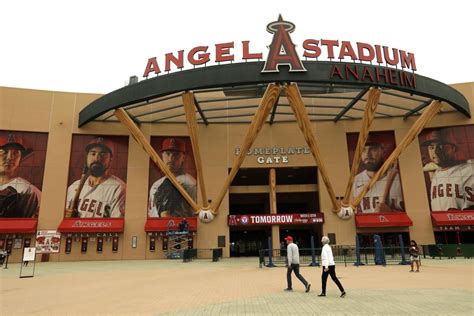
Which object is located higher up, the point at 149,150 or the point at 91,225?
the point at 149,150

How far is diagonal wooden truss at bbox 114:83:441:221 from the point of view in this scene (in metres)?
27.4

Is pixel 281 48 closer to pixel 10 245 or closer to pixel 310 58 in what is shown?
pixel 310 58

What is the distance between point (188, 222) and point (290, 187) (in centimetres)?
1137

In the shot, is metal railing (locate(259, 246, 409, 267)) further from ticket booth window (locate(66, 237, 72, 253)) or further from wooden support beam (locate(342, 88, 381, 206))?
ticket booth window (locate(66, 237, 72, 253))

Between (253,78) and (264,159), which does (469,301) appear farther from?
(264,159)

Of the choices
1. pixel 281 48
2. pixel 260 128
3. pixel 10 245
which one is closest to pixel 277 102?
pixel 260 128

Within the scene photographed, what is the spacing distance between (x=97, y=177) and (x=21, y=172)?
6.92 metres

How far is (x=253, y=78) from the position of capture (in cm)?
2614

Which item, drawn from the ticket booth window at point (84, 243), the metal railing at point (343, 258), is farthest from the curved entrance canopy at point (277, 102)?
the ticket booth window at point (84, 243)

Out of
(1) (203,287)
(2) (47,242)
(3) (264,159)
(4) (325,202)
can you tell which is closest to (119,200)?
(2) (47,242)

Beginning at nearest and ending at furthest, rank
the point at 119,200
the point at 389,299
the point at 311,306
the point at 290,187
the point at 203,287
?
1. the point at 311,306
2. the point at 389,299
3. the point at 203,287
4. the point at 119,200
5. the point at 290,187

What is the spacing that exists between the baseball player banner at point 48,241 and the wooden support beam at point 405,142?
2855 centimetres

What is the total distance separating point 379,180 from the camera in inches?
1388

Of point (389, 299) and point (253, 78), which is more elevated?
point (253, 78)
